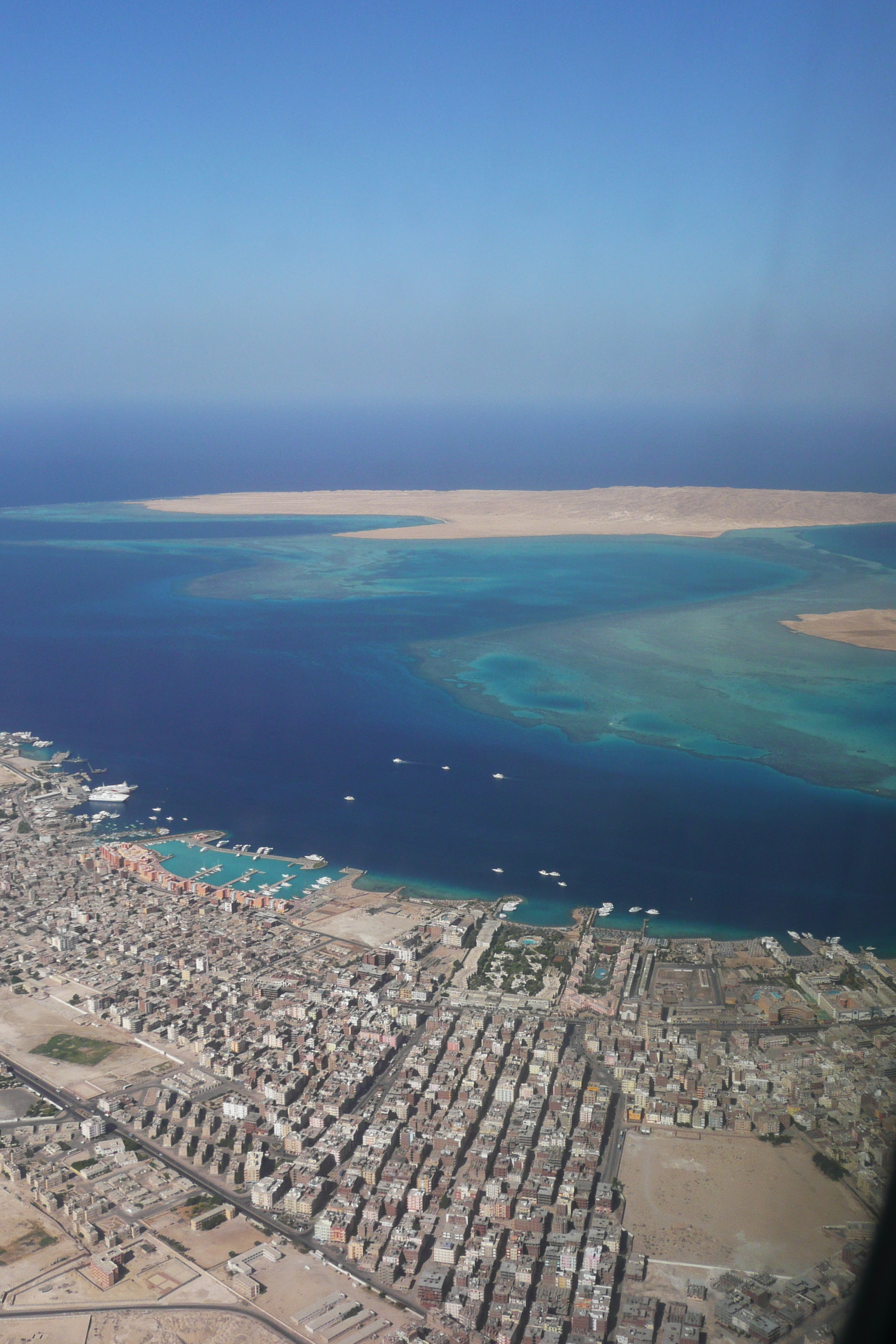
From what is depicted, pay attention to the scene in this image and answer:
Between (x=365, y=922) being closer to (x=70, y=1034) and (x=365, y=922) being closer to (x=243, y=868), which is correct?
(x=243, y=868)

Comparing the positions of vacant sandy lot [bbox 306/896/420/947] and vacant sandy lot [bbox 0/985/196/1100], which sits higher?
vacant sandy lot [bbox 306/896/420/947]

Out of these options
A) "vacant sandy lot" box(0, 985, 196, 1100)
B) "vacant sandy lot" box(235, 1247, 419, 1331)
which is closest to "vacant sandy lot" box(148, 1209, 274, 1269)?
"vacant sandy lot" box(235, 1247, 419, 1331)

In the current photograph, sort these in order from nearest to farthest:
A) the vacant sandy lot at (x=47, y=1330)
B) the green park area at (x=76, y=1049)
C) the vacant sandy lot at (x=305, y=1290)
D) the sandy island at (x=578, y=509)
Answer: the vacant sandy lot at (x=47, y=1330) < the vacant sandy lot at (x=305, y=1290) < the green park area at (x=76, y=1049) < the sandy island at (x=578, y=509)

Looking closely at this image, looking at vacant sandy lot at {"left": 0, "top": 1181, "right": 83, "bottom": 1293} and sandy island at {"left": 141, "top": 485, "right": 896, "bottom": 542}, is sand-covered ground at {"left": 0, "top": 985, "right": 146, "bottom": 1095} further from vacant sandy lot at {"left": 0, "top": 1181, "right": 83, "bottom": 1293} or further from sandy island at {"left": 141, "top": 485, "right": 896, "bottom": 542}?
sandy island at {"left": 141, "top": 485, "right": 896, "bottom": 542}

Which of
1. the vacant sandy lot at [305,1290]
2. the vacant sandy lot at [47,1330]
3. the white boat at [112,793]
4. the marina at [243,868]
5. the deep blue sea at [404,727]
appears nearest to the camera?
the vacant sandy lot at [47,1330]

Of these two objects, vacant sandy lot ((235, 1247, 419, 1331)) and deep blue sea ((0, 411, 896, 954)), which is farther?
deep blue sea ((0, 411, 896, 954))

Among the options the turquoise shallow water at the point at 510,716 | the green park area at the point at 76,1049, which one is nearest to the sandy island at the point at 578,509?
the turquoise shallow water at the point at 510,716

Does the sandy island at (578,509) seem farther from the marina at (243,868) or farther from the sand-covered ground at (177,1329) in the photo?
the sand-covered ground at (177,1329)
